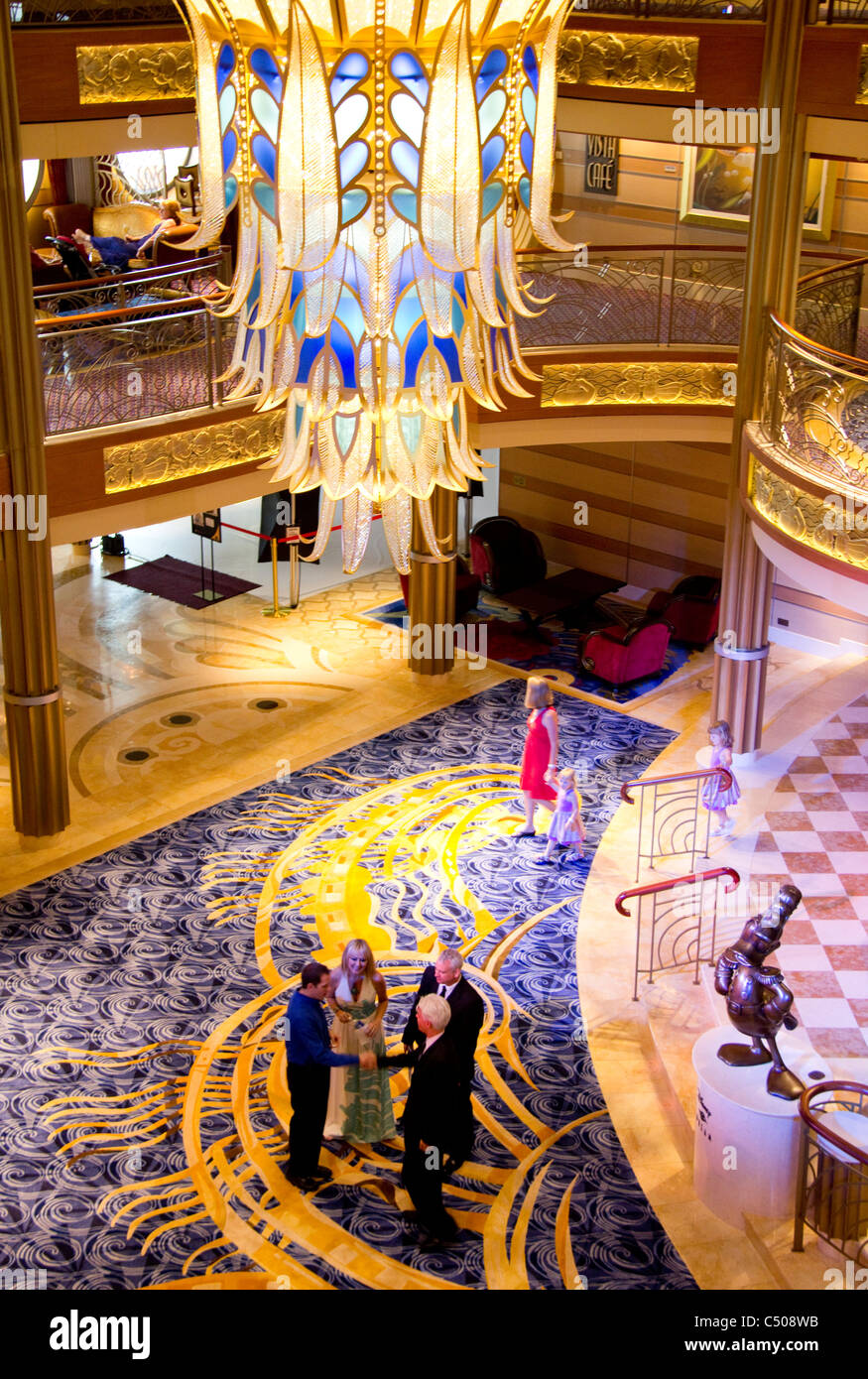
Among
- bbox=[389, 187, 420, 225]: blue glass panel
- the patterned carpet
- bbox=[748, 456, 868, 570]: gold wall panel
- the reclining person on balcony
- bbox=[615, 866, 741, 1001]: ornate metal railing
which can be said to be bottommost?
the patterned carpet

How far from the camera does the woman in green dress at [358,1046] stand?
7.96m

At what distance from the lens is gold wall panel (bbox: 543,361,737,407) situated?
42.3ft

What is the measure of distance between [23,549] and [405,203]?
8.84 metres

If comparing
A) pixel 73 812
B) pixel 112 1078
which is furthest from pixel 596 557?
pixel 112 1078

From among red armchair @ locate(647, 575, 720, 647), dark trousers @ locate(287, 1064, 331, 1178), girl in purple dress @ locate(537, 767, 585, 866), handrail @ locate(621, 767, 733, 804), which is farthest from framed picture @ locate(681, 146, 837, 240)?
dark trousers @ locate(287, 1064, 331, 1178)

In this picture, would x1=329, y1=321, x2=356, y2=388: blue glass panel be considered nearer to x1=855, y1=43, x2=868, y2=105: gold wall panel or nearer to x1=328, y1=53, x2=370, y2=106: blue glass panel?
x1=328, y1=53, x2=370, y2=106: blue glass panel

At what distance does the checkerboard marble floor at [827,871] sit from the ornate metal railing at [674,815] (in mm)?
490

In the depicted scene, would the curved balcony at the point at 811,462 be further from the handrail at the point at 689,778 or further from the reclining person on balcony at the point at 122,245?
the reclining person on balcony at the point at 122,245

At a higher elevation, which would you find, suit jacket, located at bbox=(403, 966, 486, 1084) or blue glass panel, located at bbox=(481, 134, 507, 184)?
blue glass panel, located at bbox=(481, 134, 507, 184)

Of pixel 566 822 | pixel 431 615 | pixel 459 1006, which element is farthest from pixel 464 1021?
pixel 431 615

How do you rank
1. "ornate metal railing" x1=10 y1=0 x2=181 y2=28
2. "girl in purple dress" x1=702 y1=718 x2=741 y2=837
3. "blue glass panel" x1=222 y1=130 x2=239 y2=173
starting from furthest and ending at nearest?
"girl in purple dress" x1=702 y1=718 x2=741 y2=837 < "ornate metal railing" x1=10 y1=0 x2=181 y2=28 < "blue glass panel" x1=222 y1=130 x2=239 y2=173

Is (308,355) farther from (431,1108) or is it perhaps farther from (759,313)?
(759,313)

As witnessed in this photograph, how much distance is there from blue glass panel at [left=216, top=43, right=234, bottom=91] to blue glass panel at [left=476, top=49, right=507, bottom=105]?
0.39 meters

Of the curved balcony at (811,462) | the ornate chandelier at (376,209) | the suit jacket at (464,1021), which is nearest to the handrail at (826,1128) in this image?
the suit jacket at (464,1021)
